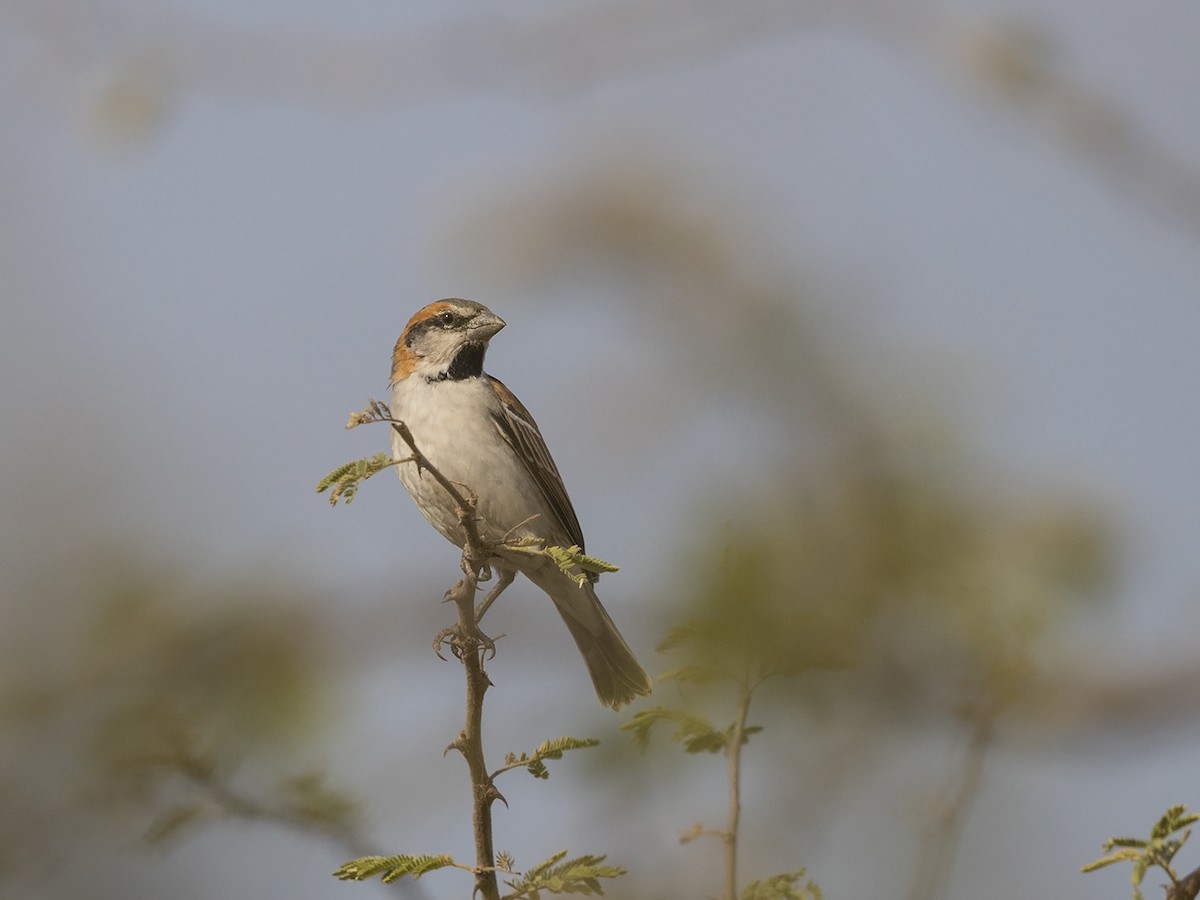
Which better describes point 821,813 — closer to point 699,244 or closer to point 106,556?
point 106,556

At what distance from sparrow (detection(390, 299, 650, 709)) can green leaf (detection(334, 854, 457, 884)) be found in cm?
302

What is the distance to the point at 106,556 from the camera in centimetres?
516

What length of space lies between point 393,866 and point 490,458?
11.4ft

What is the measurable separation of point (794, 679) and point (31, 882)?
6.43 ft

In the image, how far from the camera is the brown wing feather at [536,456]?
21.6 feet

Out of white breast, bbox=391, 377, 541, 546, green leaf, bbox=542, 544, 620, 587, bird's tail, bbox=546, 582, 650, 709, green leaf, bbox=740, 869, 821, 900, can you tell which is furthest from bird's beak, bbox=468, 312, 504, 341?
green leaf, bbox=740, 869, 821, 900

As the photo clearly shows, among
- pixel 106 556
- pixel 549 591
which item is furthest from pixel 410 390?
pixel 106 556

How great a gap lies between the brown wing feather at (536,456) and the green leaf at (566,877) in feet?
12.0

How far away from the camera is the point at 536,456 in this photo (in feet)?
21.8

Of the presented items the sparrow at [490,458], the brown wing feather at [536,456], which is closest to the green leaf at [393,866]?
the sparrow at [490,458]

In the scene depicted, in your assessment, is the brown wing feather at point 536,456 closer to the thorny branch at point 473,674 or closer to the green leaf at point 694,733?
the thorny branch at point 473,674

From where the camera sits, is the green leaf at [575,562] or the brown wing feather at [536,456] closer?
the green leaf at [575,562]

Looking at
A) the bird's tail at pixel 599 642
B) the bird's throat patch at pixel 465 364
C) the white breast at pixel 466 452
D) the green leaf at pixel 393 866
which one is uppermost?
the bird's throat patch at pixel 465 364

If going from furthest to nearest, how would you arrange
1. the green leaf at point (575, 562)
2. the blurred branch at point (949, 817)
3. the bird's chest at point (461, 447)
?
the bird's chest at point (461, 447) < the green leaf at point (575, 562) < the blurred branch at point (949, 817)
